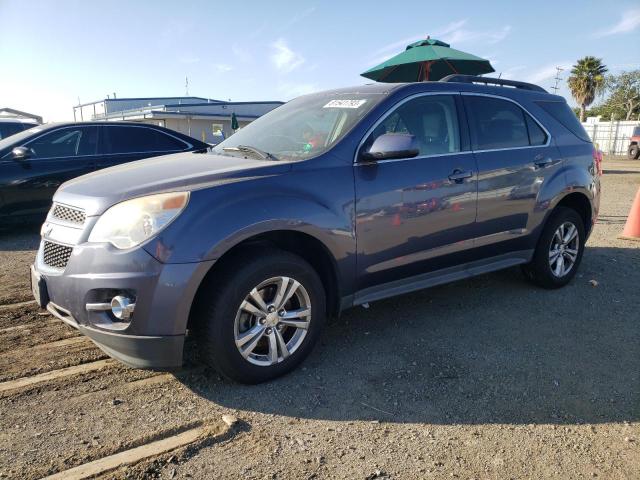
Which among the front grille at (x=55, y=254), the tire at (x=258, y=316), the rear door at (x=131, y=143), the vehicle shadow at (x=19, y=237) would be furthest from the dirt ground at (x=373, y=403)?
the rear door at (x=131, y=143)

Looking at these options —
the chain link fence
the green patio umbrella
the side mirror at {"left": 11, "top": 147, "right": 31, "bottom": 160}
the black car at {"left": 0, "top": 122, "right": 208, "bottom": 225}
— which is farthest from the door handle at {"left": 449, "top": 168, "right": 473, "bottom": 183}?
the chain link fence

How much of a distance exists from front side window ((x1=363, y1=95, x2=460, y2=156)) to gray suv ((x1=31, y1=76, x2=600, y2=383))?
0.01m

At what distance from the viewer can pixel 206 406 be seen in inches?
112

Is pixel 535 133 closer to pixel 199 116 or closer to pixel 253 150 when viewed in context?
pixel 253 150

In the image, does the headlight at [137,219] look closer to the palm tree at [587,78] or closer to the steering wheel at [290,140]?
the steering wheel at [290,140]

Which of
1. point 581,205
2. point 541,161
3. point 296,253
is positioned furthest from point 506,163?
point 296,253

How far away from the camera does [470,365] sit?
3369 mm

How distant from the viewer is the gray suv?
8.77ft

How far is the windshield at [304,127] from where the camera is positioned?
348 centimetres

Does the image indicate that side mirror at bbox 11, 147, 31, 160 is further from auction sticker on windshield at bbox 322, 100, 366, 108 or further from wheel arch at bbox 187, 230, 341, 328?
wheel arch at bbox 187, 230, 341, 328

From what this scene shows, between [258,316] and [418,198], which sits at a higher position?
[418,198]

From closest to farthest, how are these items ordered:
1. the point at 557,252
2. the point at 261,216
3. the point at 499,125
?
the point at 261,216 < the point at 499,125 < the point at 557,252

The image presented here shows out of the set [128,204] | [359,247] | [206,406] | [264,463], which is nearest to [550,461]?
[264,463]

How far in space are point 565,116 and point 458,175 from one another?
1875 millimetres
